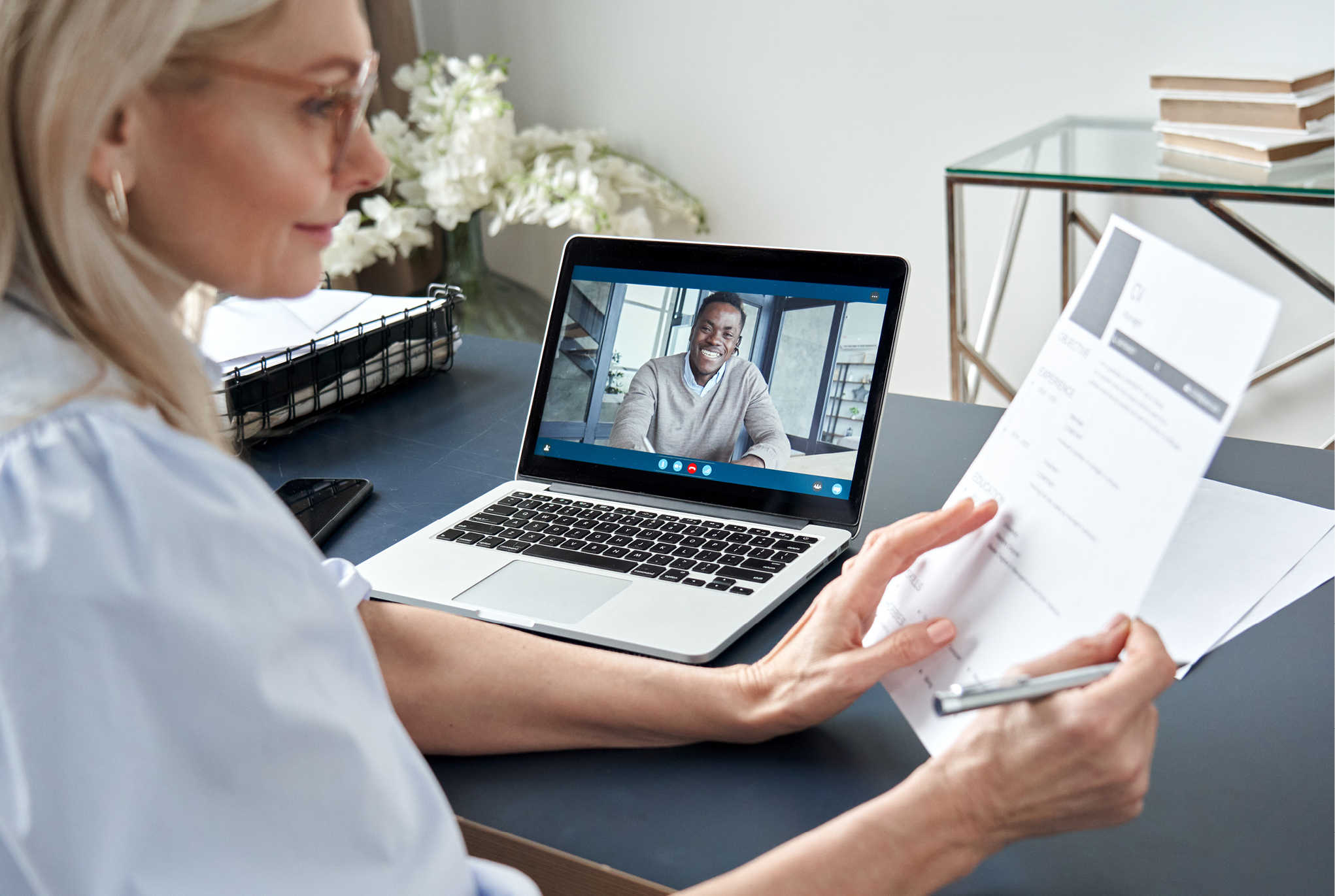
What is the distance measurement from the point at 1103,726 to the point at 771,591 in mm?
346

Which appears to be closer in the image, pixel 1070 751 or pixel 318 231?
pixel 1070 751

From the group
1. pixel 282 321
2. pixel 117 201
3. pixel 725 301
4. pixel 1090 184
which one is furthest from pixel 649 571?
pixel 1090 184

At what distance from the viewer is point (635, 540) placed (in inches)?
36.3

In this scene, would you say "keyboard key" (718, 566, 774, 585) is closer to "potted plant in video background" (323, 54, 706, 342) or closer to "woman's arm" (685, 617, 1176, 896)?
"woman's arm" (685, 617, 1176, 896)

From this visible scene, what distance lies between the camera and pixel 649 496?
101 cm

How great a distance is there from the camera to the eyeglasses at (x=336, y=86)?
51cm

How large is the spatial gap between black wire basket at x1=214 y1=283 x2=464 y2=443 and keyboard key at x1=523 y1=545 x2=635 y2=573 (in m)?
0.41

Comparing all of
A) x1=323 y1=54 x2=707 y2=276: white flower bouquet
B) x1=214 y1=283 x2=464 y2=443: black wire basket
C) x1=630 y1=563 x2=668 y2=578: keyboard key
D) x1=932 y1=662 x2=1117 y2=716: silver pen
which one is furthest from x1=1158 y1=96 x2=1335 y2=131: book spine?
x1=932 y1=662 x2=1117 y2=716: silver pen

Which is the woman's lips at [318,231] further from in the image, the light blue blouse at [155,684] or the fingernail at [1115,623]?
the fingernail at [1115,623]

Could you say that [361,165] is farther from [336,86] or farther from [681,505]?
[681,505]

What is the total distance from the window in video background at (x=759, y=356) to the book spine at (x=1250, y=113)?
3.33 feet

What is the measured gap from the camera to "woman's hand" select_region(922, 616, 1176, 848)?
0.50m

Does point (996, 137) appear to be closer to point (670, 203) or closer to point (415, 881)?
point (670, 203)

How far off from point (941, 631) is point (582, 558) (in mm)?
367
